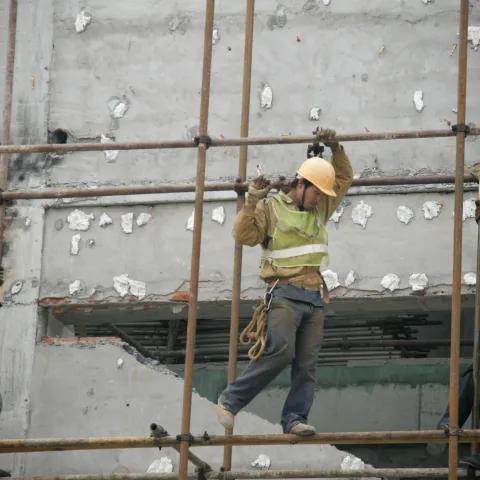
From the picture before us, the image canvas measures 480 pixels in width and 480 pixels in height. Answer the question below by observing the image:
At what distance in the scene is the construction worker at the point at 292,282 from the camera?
10.1 meters

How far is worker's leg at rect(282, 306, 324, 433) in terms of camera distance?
10.2 metres

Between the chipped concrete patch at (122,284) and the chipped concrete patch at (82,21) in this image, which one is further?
the chipped concrete patch at (82,21)

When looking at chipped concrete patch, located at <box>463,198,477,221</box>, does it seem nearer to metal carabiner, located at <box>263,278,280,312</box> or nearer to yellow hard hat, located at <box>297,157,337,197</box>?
yellow hard hat, located at <box>297,157,337,197</box>

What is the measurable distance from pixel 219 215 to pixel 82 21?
2.57 m

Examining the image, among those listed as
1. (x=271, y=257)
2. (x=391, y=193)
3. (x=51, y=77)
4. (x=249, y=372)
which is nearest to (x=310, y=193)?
(x=271, y=257)

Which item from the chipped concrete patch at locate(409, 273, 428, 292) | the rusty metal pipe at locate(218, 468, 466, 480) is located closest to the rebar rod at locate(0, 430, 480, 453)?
the rusty metal pipe at locate(218, 468, 466, 480)

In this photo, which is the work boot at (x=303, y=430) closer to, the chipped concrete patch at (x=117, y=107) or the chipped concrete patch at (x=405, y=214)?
the chipped concrete patch at (x=405, y=214)

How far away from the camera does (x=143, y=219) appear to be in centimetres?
1294

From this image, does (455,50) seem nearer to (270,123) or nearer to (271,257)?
(270,123)

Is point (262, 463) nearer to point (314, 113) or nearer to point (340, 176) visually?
point (340, 176)

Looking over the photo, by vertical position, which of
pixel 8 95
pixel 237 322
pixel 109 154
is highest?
Result: pixel 8 95

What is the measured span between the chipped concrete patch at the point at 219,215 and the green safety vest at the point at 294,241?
2.41m

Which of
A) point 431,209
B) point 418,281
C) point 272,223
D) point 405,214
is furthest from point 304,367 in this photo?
point 431,209

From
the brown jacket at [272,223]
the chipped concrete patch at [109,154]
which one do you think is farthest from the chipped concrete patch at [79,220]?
the brown jacket at [272,223]
